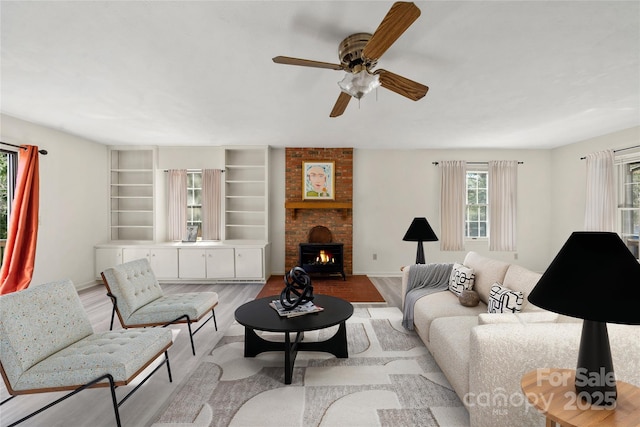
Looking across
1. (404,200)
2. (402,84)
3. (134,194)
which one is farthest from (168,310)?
(404,200)

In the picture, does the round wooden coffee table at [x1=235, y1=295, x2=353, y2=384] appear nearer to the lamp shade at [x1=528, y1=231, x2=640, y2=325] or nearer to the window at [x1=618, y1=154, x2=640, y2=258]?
the lamp shade at [x1=528, y1=231, x2=640, y2=325]

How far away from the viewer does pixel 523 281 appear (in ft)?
7.87

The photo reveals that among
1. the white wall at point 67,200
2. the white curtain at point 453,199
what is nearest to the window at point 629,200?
the white curtain at point 453,199

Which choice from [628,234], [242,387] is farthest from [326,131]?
[628,234]

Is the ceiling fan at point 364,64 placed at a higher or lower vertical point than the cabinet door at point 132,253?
higher

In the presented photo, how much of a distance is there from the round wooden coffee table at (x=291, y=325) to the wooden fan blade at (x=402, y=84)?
1.83 metres

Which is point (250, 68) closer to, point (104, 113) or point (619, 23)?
point (104, 113)

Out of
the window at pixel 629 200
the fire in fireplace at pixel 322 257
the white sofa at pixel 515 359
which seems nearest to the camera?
the white sofa at pixel 515 359

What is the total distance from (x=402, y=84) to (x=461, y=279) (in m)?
2.02

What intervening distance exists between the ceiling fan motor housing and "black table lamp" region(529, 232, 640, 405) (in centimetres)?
156

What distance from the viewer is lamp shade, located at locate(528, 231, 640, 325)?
3.40ft

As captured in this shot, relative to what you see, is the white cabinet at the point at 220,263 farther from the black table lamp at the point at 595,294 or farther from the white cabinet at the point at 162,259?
the black table lamp at the point at 595,294

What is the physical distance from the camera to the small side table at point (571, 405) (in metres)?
1.10

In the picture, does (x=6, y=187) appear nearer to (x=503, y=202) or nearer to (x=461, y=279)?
(x=461, y=279)
